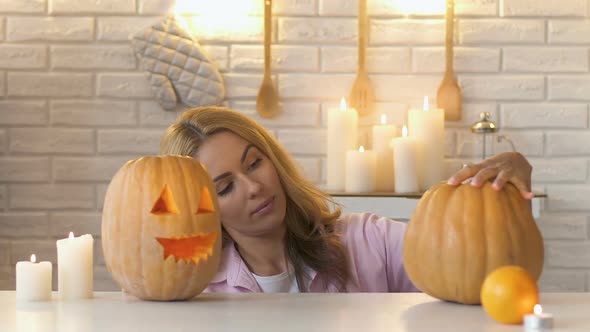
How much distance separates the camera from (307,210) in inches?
64.1

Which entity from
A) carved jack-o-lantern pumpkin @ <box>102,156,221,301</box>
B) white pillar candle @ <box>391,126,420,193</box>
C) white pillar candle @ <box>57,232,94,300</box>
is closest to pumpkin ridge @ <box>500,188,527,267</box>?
carved jack-o-lantern pumpkin @ <box>102,156,221,301</box>

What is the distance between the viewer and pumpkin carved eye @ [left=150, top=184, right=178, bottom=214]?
102cm

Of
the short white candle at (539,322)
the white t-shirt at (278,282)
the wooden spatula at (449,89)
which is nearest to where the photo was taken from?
the short white candle at (539,322)

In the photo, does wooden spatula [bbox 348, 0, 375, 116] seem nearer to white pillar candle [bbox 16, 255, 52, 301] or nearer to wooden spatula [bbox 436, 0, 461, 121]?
wooden spatula [bbox 436, 0, 461, 121]

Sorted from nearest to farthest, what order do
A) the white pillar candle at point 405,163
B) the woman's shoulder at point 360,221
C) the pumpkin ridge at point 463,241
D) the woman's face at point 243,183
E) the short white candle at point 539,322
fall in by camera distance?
the short white candle at point 539,322, the pumpkin ridge at point 463,241, the woman's face at point 243,183, the woman's shoulder at point 360,221, the white pillar candle at point 405,163

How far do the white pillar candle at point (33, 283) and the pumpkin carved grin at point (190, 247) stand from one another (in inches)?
6.1

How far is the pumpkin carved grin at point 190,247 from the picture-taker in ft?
3.31

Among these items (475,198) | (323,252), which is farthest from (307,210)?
(475,198)

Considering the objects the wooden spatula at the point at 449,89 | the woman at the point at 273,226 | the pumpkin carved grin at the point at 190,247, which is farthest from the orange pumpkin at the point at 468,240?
the wooden spatula at the point at 449,89

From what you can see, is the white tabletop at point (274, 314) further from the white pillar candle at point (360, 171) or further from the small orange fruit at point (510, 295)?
the white pillar candle at point (360, 171)

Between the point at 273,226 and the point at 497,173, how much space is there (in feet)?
1.77

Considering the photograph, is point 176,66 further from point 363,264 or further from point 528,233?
point 528,233

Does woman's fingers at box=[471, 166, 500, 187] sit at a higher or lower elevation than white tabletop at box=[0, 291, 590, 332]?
higher

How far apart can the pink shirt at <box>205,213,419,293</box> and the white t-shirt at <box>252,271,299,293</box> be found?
0.05ft
